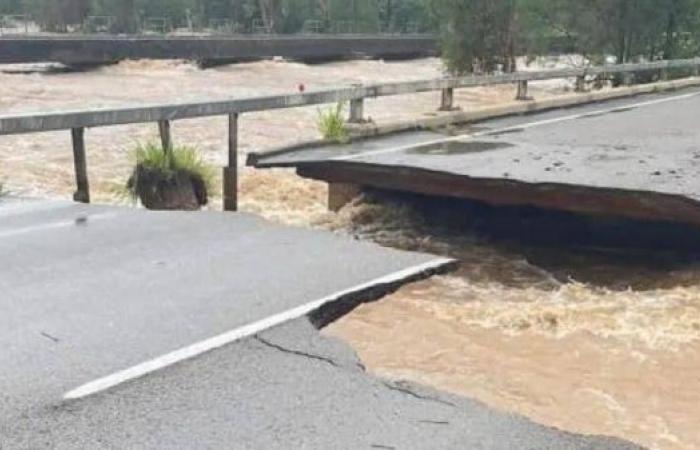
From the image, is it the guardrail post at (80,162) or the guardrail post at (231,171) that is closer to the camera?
the guardrail post at (80,162)

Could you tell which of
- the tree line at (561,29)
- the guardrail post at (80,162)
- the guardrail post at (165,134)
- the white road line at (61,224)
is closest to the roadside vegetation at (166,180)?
the guardrail post at (165,134)

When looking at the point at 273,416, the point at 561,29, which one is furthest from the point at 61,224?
the point at 561,29

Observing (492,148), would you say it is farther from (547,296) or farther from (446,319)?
(446,319)

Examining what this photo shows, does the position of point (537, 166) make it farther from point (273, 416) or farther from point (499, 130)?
point (273, 416)

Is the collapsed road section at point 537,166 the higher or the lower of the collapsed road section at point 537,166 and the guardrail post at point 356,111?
the lower

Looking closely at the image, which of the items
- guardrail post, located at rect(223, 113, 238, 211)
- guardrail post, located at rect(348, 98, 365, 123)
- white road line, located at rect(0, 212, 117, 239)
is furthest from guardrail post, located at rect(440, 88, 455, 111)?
white road line, located at rect(0, 212, 117, 239)

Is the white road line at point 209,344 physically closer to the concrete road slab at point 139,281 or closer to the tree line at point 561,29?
the concrete road slab at point 139,281

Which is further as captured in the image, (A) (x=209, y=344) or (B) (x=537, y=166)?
(B) (x=537, y=166)

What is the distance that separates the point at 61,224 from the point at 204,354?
3916 millimetres

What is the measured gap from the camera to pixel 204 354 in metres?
5.33

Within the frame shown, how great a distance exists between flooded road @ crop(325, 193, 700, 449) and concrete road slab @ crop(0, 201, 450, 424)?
16.8 inches

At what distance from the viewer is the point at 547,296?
7949 millimetres

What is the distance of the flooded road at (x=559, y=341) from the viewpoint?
5.48m

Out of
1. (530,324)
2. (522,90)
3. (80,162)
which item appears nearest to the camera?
(530,324)
